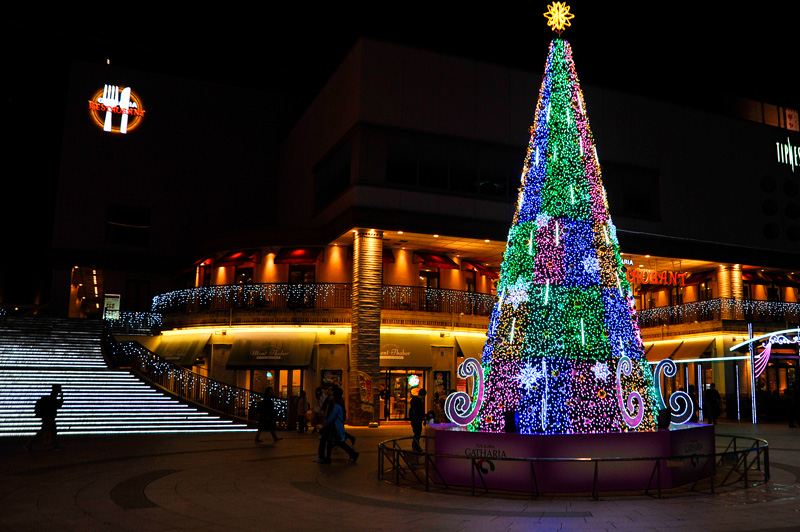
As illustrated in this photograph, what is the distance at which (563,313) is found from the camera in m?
11.9

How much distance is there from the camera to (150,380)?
1008 inches

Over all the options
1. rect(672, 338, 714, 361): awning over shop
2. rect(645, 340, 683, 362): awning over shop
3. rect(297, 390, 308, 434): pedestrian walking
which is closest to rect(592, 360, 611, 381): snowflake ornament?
rect(297, 390, 308, 434): pedestrian walking

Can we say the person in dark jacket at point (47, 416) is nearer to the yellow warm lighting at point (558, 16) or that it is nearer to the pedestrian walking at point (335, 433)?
the pedestrian walking at point (335, 433)

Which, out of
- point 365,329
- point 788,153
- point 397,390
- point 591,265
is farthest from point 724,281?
point 591,265

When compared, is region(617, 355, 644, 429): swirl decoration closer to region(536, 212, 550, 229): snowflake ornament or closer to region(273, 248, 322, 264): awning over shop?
region(536, 212, 550, 229): snowflake ornament

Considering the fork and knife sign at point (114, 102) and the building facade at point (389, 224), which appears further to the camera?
the fork and knife sign at point (114, 102)

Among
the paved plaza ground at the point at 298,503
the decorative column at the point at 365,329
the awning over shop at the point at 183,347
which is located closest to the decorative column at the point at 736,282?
the decorative column at the point at 365,329

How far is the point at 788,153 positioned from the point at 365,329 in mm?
24441

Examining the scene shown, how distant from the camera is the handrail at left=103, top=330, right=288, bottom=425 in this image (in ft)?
78.2

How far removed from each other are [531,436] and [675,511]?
7.45 ft

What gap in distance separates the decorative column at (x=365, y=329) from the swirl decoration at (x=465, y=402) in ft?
41.9

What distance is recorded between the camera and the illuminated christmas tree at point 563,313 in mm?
11586

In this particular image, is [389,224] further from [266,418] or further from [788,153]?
[788,153]

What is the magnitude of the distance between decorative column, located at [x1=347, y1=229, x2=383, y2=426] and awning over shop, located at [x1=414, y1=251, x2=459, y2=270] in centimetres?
310
